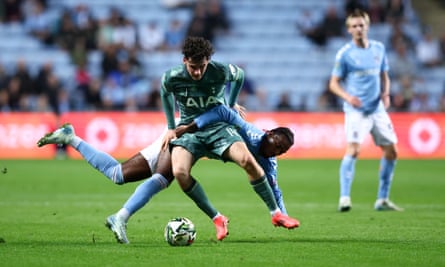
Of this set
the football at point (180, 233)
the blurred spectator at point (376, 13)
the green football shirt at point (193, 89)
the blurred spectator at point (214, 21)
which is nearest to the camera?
the football at point (180, 233)

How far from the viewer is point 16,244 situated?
864 centimetres

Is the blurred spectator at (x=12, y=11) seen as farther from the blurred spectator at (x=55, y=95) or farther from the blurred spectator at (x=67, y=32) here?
the blurred spectator at (x=55, y=95)

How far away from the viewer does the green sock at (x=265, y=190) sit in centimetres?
883

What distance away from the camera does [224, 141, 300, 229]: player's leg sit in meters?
8.69

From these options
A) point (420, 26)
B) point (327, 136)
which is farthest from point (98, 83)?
point (420, 26)

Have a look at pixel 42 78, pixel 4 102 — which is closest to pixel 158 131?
pixel 42 78

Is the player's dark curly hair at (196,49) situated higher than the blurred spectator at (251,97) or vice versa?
the player's dark curly hair at (196,49)

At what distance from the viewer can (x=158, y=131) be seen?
22828 millimetres

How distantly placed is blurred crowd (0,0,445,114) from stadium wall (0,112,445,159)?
1009mm

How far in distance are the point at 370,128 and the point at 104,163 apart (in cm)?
454

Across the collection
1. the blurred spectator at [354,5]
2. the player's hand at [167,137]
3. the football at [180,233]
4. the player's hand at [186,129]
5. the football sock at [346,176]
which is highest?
the player's hand at [186,129]

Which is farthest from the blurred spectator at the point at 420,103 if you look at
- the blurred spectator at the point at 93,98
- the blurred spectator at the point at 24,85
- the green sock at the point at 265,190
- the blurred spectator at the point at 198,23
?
the green sock at the point at 265,190

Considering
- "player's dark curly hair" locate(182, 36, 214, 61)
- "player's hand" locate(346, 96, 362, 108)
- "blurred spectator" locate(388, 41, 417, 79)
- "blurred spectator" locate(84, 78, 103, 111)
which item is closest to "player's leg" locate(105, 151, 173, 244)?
"player's dark curly hair" locate(182, 36, 214, 61)

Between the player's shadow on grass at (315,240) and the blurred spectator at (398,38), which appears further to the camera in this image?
the blurred spectator at (398,38)
